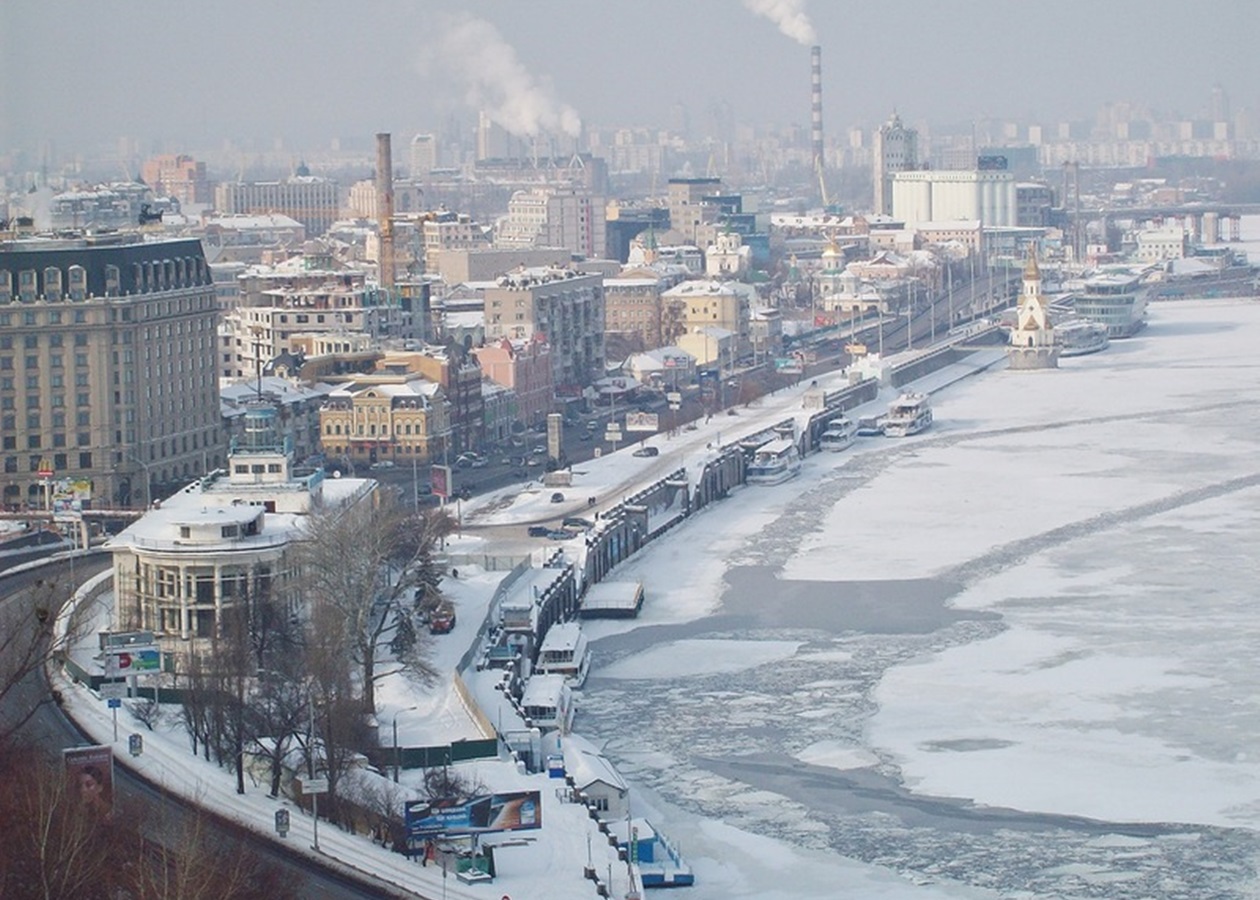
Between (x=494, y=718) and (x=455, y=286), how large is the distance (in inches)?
775

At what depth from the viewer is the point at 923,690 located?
11203 millimetres

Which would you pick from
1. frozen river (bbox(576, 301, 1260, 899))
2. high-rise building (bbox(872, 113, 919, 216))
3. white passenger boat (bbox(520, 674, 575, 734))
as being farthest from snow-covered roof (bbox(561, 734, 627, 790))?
high-rise building (bbox(872, 113, 919, 216))

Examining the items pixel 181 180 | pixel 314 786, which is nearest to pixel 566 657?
pixel 314 786

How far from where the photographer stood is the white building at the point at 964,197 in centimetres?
4869

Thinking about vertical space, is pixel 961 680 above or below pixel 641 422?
below

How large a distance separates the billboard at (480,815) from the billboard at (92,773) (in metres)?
0.94

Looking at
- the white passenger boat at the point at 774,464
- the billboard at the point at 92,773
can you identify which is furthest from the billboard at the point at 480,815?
the white passenger boat at the point at 774,464

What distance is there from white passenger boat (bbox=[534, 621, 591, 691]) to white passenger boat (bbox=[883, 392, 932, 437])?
9961mm

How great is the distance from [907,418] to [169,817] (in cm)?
→ 1419

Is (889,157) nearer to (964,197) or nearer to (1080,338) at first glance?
(964,197)

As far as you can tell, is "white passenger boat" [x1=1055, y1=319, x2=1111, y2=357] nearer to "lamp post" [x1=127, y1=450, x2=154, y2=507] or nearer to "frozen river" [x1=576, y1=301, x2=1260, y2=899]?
"frozen river" [x1=576, y1=301, x2=1260, y2=899]

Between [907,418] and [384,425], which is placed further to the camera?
[907,418]

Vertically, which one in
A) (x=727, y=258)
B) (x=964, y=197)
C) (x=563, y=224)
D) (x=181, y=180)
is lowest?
(x=727, y=258)

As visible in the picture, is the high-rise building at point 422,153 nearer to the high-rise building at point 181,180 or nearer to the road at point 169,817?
the high-rise building at point 181,180
